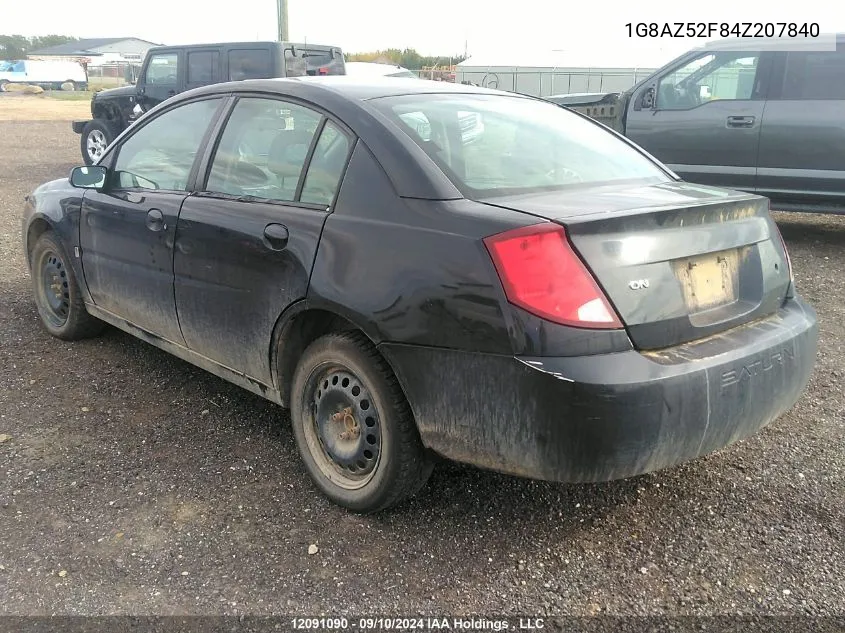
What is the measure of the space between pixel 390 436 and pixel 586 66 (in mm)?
25590

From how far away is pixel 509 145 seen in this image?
3.04 meters

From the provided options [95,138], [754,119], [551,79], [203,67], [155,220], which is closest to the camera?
[155,220]

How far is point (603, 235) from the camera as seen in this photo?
7.65ft

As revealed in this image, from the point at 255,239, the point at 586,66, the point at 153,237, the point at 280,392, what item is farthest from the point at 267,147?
the point at 586,66

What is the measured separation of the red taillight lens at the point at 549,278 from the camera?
224 cm

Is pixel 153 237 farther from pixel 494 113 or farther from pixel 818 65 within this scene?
pixel 818 65

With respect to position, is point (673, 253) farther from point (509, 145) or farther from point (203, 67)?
point (203, 67)

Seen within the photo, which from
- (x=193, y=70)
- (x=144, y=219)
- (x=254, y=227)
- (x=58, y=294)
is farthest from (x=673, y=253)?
(x=193, y=70)

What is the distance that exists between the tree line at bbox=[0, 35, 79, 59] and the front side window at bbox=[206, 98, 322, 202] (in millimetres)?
109202

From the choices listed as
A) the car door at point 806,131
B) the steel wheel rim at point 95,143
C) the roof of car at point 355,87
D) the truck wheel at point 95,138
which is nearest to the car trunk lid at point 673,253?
the roof of car at point 355,87

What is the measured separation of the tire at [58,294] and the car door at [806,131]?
19.8ft

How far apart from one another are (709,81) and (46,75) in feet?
198

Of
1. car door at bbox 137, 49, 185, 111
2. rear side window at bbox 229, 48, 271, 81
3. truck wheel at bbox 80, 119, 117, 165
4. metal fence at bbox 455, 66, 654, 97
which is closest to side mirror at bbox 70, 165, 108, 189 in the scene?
rear side window at bbox 229, 48, 271, 81

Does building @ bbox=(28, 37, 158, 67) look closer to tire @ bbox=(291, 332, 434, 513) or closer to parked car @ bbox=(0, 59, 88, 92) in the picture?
parked car @ bbox=(0, 59, 88, 92)
